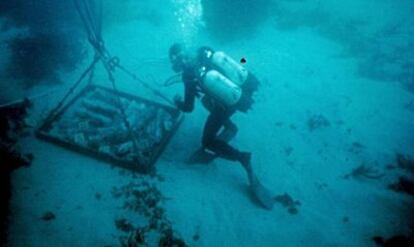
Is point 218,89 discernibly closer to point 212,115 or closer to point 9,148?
point 212,115

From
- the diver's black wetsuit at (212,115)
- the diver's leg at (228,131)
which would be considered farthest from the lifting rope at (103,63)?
the diver's leg at (228,131)

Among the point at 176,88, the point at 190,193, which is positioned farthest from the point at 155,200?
the point at 176,88

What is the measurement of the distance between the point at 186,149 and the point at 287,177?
2483mm

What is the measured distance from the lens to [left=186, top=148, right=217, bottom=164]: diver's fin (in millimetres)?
6523

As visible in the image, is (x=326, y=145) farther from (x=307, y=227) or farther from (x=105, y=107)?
(x=105, y=107)

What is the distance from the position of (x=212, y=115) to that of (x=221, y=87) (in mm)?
757

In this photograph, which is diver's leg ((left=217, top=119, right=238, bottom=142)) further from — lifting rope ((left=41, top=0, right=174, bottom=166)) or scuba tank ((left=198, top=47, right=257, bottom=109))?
lifting rope ((left=41, top=0, right=174, bottom=166))

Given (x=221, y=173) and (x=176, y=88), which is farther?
(x=176, y=88)

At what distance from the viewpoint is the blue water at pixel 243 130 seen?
17.8ft

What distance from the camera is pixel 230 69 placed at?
587 cm

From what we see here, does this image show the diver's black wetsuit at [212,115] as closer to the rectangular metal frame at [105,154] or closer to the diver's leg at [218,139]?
the diver's leg at [218,139]

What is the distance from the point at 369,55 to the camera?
38.6 feet

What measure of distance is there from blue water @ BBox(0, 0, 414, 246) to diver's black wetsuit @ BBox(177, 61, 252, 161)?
754 millimetres

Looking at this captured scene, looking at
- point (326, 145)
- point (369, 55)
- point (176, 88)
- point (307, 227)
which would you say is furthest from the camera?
point (369, 55)
